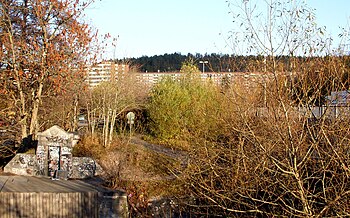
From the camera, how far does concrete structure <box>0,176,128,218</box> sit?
373 inches

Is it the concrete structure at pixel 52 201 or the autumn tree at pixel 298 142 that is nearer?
the autumn tree at pixel 298 142

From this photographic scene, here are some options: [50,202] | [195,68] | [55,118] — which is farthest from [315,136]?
[195,68]

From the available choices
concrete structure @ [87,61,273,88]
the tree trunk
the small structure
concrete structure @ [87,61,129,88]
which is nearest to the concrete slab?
the small structure

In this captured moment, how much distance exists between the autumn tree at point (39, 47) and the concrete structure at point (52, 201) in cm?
379

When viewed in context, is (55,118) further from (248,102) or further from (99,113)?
(248,102)

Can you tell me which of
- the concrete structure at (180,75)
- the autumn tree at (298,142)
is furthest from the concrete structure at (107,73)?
the autumn tree at (298,142)

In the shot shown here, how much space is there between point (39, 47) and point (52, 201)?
218 inches

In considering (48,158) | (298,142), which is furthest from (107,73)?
(298,142)

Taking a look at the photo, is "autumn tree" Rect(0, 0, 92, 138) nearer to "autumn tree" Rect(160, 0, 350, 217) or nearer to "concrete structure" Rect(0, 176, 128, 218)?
"concrete structure" Rect(0, 176, 128, 218)

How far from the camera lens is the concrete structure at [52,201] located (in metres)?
9.48

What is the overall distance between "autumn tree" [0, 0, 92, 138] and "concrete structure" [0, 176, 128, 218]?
149 inches

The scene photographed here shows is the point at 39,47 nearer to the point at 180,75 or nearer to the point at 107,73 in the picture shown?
the point at 107,73

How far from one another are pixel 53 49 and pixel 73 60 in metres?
0.80

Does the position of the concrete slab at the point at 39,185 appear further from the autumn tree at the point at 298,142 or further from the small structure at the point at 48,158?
the autumn tree at the point at 298,142
